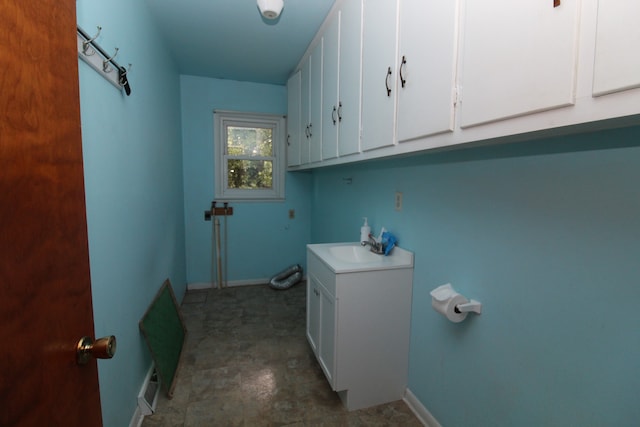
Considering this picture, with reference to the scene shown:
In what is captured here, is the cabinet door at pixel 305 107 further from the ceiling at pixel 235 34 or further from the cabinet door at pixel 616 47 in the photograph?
the cabinet door at pixel 616 47

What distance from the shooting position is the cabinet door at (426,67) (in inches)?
38.5

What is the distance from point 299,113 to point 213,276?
83.9 inches

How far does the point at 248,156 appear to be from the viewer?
359cm

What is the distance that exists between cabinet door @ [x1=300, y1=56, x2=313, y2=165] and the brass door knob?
2.13 metres

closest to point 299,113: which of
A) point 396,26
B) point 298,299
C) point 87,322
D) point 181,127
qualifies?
point 181,127

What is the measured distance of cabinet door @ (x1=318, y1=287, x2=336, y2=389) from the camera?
1665 millimetres

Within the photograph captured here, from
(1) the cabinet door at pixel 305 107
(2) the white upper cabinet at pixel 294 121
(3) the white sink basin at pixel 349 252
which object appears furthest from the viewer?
(2) the white upper cabinet at pixel 294 121

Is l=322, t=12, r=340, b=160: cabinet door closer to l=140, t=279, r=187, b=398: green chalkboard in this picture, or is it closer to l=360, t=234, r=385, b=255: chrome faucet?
l=360, t=234, r=385, b=255: chrome faucet

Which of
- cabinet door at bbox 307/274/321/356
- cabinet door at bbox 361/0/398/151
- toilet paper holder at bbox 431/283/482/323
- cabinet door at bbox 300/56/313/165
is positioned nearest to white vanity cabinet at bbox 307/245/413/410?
cabinet door at bbox 307/274/321/356

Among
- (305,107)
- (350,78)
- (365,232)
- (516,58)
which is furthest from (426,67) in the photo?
(305,107)

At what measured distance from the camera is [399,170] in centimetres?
184

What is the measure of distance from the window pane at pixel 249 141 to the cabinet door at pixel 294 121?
1.57ft

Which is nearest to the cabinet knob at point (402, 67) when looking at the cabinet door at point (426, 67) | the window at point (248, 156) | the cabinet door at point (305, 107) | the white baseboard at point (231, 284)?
the cabinet door at point (426, 67)

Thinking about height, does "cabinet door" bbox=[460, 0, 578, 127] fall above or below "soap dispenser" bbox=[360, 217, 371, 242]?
above
